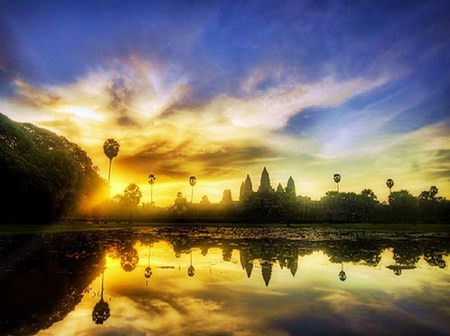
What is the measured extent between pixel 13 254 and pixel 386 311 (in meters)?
19.4

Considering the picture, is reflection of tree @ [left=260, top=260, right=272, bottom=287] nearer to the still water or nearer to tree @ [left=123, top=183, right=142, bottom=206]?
the still water

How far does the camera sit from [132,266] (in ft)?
51.9

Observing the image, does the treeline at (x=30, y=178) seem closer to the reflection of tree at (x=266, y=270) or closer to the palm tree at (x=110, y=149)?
the palm tree at (x=110, y=149)

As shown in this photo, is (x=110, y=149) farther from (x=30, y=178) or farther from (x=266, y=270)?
(x=266, y=270)

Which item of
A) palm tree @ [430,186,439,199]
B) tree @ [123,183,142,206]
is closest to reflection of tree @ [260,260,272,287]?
tree @ [123,183,142,206]

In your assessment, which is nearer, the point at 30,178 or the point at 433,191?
the point at 30,178

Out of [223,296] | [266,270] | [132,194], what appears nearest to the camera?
[223,296]

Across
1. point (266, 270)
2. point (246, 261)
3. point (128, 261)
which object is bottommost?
point (266, 270)

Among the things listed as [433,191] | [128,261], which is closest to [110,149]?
[128,261]

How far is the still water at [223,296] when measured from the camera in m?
7.54

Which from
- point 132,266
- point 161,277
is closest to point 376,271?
point 161,277

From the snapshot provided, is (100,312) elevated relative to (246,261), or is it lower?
lower

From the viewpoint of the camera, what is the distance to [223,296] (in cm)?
1032

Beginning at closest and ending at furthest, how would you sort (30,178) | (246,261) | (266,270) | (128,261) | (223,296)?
(223,296)
(266,270)
(246,261)
(128,261)
(30,178)
